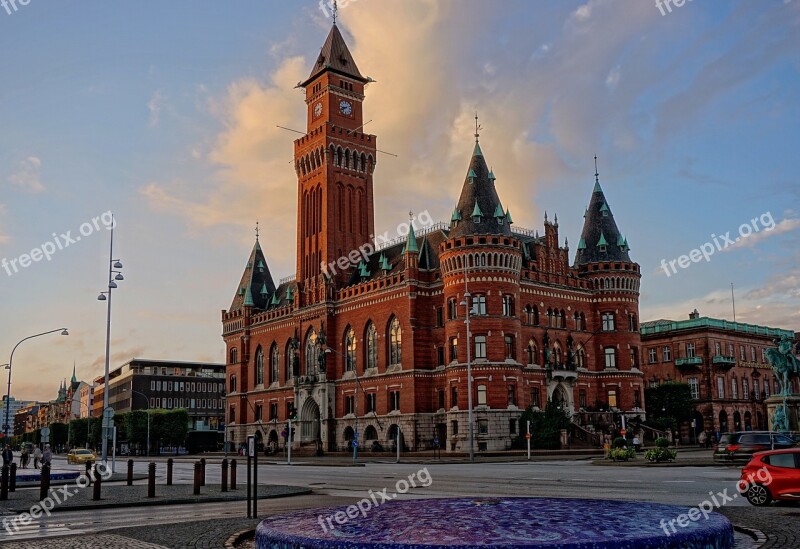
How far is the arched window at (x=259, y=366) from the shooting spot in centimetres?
9175

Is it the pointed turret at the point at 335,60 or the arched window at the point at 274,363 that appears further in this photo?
the arched window at the point at 274,363

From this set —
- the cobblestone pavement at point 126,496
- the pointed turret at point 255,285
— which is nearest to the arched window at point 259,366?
the pointed turret at point 255,285

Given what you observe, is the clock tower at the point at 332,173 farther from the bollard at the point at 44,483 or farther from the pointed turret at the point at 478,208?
the bollard at the point at 44,483

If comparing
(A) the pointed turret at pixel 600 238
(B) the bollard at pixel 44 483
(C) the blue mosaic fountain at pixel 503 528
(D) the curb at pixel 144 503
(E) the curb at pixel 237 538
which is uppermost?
(A) the pointed turret at pixel 600 238

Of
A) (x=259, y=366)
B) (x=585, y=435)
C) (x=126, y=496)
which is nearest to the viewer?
(x=126, y=496)

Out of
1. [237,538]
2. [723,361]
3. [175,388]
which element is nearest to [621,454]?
[237,538]

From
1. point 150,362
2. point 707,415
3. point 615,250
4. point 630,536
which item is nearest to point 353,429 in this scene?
point 615,250

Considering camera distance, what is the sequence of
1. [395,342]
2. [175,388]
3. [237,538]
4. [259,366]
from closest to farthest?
[237,538] < [395,342] < [259,366] < [175,388]

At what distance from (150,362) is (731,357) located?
105899mm

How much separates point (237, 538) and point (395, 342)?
57959 mm

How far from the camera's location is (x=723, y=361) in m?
88.0

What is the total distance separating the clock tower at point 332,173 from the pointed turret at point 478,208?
713 inches

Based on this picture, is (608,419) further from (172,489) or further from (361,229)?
(172,489)

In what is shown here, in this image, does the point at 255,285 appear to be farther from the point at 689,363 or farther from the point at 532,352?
the point at 689,363
